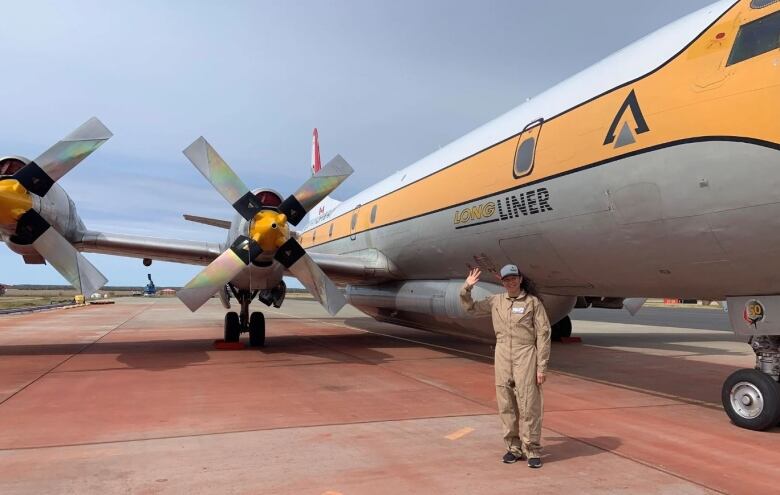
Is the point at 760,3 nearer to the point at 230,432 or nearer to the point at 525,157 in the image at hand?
the point at 525,157

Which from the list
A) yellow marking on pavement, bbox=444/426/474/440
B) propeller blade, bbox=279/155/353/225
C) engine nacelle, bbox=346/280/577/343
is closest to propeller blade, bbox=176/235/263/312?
propeller blade, bbox=279/155/353/225

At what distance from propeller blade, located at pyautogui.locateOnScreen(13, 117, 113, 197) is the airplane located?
3 centimetres

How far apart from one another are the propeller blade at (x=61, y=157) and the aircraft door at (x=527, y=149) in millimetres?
7801

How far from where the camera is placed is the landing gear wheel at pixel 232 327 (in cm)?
1302

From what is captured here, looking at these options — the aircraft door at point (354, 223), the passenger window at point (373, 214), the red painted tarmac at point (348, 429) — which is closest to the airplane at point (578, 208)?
the passenger window at point (373, 214)

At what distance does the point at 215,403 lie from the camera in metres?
7.00

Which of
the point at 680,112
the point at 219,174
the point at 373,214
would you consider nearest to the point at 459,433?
the point at 680,112

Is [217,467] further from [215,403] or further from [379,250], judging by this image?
[379,250]

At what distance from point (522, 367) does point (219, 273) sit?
24.3ft

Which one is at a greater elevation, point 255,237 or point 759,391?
point 255,237

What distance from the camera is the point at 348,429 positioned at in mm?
5766

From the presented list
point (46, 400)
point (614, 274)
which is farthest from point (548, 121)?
point (46, 400)

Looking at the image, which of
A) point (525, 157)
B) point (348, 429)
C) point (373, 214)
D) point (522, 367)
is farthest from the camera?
point (373, 214)

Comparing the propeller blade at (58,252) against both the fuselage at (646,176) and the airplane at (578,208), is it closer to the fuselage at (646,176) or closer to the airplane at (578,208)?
the airplane at (578,208)
